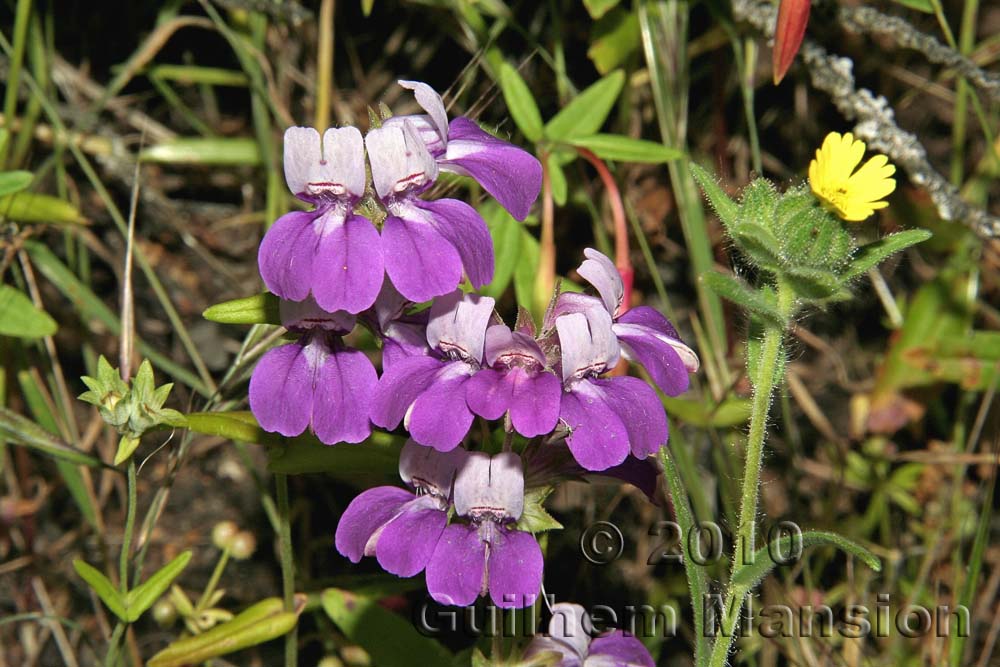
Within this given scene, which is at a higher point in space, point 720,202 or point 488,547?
point 720,202

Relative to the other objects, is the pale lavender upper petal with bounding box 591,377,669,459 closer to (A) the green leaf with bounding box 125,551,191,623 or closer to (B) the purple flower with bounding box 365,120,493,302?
(B) the purple flower with bounding box 365,120,493,302

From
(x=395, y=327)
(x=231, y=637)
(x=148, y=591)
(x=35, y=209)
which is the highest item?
(x=395, y=327)

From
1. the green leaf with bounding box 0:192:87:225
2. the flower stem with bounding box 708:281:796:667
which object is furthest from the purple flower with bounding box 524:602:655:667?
the green leaf with bounding box 0:192:87:225

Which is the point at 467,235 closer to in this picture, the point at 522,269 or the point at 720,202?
the point at 720,202

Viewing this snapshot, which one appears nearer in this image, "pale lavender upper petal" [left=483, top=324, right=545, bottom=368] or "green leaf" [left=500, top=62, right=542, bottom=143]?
"pale lavender upper petal" [left=483, top=324, right=545, bottom=368]

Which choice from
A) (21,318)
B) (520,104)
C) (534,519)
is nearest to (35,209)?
(21,318)

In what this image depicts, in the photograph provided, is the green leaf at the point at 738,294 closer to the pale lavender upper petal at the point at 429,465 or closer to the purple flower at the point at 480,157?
the purple flower at the point at 480,157

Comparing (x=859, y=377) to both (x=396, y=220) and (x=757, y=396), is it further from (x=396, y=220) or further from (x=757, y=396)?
(x=396, y=220)

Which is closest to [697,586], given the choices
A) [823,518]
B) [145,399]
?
[145,399]
